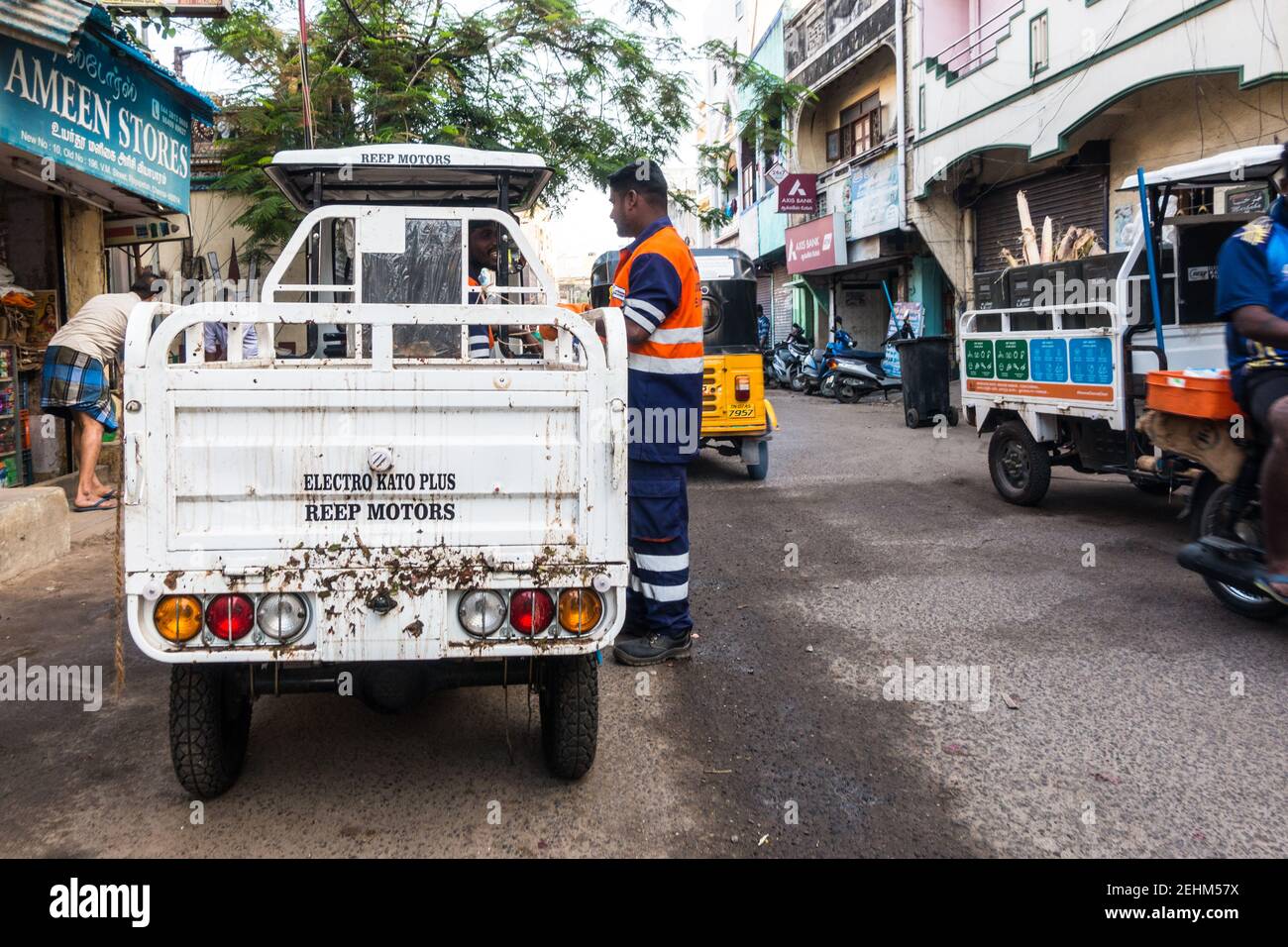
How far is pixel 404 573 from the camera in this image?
9.32ft

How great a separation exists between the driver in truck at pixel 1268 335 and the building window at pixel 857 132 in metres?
19.4

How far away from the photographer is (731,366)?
9.56 meters

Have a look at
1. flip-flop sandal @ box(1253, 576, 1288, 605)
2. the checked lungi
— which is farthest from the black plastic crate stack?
the checked lungi

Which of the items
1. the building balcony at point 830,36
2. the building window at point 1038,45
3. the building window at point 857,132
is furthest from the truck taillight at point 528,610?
the building window at point 857,132

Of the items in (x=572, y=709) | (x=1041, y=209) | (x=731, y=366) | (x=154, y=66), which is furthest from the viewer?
(x=1041, y=209)

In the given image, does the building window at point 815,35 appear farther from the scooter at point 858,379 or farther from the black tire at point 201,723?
the black tire at point 201,723

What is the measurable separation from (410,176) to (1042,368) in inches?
184

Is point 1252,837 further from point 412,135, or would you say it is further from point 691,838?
A: point 412,135

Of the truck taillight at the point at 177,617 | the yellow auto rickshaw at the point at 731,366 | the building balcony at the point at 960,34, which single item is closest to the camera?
the truck taillight at the point at 177,617

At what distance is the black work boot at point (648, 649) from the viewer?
448 centimetres

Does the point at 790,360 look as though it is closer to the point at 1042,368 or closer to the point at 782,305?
the point at 782,305

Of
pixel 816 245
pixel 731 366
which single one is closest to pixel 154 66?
pixel 731 366

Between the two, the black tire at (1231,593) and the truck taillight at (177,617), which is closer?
the truck taillight at (177,617)

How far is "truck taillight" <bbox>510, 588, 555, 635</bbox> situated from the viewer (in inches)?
114
